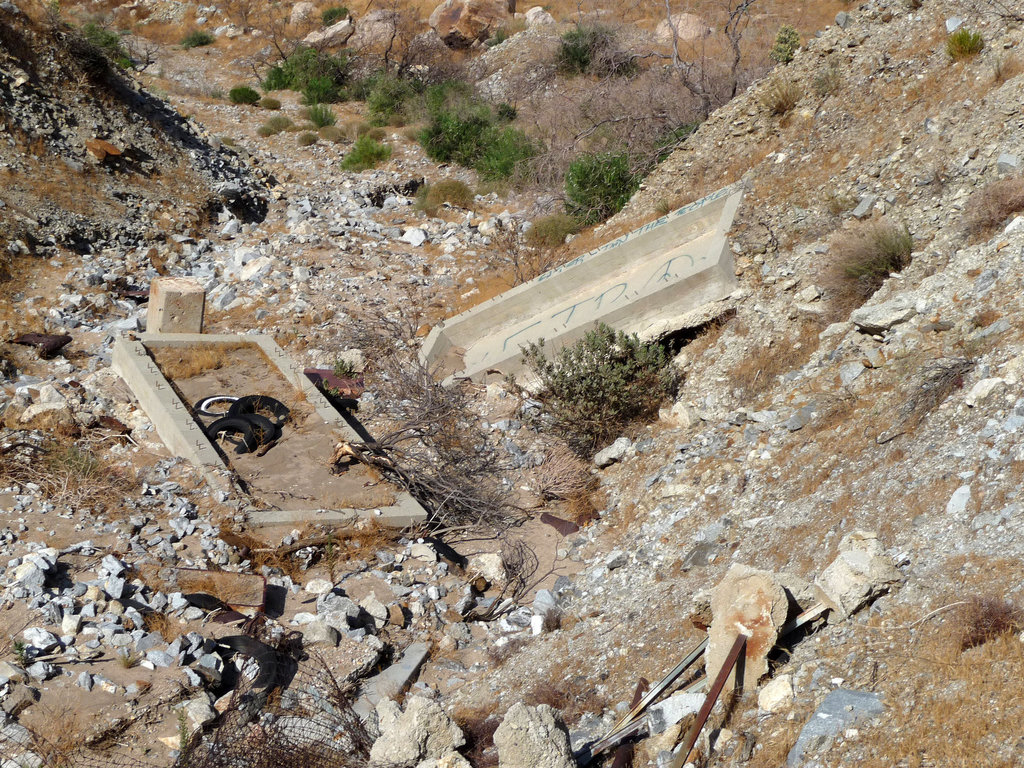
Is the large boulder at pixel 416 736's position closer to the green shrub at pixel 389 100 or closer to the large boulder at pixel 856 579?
the large boulder at pixel 856 579

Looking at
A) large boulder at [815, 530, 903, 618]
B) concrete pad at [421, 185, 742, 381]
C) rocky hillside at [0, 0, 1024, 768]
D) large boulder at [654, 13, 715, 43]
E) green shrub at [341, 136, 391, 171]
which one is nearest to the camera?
rocky hillside at [0, 0, 1024, 768]

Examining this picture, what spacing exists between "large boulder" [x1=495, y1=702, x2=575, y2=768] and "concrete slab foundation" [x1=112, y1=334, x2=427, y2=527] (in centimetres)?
278

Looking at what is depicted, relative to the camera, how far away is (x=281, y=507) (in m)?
6.25

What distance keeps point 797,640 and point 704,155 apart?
23.7 feet

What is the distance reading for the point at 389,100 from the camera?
17094mm

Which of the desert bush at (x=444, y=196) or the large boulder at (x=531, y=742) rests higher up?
the large boulder at (x=531, y=742)

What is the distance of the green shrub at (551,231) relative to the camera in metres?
10.8

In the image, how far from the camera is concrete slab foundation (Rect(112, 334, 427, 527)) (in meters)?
6.17

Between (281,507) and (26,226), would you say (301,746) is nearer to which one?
(281,507)

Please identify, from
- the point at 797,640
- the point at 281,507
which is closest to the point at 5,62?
the point at 281,507

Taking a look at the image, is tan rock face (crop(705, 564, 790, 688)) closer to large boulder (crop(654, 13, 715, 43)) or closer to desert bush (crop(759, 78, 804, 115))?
desert bush (crop(759, 78, 804, 115))

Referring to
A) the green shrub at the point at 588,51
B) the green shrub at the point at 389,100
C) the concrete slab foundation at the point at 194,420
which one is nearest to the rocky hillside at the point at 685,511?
the concrete slab foundation at the point at 194,420

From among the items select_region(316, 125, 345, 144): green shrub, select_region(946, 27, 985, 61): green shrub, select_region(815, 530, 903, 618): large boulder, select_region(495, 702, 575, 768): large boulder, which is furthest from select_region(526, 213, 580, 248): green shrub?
select_region(495, 702, 575, 768): large boulder

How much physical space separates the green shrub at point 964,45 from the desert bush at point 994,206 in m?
2.21
